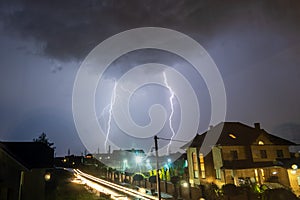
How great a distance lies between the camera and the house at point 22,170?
13.6 metres

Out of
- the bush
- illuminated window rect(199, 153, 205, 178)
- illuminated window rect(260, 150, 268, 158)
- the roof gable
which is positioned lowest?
the bush

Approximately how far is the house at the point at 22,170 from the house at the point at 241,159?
19.3m

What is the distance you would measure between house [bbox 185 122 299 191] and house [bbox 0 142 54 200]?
19260 mm

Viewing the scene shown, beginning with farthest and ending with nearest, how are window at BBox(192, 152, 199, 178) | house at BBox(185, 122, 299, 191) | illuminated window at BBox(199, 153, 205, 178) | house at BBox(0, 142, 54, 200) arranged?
window at BBox(192, 152, 199, 178) → illuminated window at BBox(199, 153, 205, 178) → house at BBox(185, 122, 299, 191) → house at BBox(0, 142, 54, 200)

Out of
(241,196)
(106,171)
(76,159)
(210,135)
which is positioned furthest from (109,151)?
(241,196)

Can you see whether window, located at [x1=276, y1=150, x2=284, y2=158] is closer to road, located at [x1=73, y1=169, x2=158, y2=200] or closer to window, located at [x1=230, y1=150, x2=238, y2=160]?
window, located at [x1=230, y1=150, x2=238, y2=160]

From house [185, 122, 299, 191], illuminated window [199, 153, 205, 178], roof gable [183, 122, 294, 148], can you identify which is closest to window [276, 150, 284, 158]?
house [185, 122, 299, 191]

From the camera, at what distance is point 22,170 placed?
1580 centimetres

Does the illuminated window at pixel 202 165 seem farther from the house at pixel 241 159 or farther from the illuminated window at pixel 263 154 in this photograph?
the illuminated window at pixel 263 154

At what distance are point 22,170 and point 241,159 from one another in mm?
24507

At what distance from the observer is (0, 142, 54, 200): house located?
1358cm

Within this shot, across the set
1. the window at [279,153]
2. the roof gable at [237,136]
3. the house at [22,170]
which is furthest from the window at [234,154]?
the house at [22,170]

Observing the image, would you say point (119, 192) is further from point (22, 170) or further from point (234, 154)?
point (22, 170)

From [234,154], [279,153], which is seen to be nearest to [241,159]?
[234,154]
